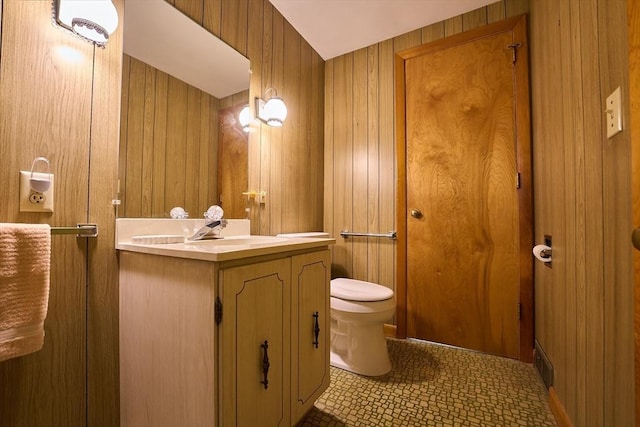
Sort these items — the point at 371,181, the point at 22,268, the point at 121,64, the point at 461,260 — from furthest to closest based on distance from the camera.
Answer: the point at 371,181 < the point at 461,260 < the point at 121,64 < the point at 22,268

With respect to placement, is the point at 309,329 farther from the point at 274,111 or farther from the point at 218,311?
the point at 274,111

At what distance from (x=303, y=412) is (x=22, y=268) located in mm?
1099

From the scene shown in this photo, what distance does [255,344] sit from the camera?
0.89 meters

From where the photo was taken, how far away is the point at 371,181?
7.30ft

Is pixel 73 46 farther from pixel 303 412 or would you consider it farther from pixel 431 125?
pixel 431 125

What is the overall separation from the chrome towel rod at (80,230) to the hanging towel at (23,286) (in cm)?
10

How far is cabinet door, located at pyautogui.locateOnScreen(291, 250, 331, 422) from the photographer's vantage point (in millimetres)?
1080

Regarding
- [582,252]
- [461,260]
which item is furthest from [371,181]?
[582,252]

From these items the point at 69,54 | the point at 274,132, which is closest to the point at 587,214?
the point at 274,132

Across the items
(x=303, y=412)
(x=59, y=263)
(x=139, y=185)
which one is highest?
(x=139, y=185)

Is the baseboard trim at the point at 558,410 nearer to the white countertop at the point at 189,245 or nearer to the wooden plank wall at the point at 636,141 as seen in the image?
the wooden plank wall at the point at 636,141

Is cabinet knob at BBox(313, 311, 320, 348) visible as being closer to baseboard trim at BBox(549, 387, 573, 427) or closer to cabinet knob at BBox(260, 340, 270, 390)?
cabinet knob at BBox(260, 340, 270, 390)

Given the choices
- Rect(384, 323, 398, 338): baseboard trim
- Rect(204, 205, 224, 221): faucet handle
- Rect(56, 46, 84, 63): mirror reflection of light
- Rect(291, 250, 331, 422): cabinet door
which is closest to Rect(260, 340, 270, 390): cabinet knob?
Rect(291, 250, 331, 422): cabinet door

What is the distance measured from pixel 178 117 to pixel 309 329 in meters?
1.18
